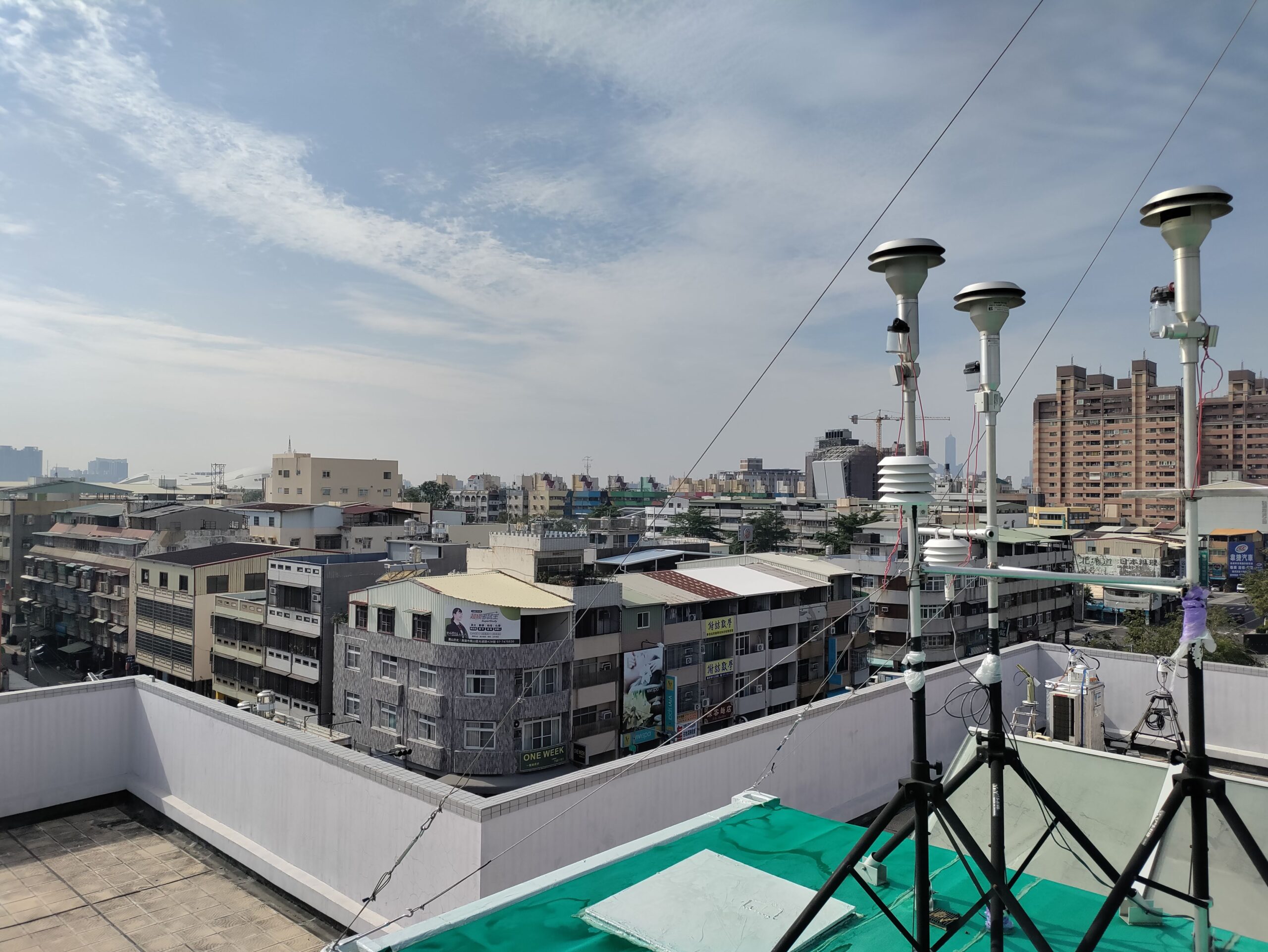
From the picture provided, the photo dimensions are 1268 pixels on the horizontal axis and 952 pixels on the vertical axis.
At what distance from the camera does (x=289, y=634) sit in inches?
1029

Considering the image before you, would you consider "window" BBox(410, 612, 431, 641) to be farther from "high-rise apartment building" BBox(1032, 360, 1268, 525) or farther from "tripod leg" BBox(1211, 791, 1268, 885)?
"high-rise apartment building" BBox(1032, 360, 1268, 525)

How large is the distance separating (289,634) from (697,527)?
48.6 meters

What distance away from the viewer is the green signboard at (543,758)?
65.8 feet

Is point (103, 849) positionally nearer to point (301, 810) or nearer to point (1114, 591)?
point (301, 810)

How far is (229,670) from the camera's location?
2836 cm

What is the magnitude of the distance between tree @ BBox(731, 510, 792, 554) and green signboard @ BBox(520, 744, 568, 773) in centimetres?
4590

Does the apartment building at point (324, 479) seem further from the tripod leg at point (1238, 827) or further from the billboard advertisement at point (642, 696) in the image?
the tripod leg at point (1238, 827)

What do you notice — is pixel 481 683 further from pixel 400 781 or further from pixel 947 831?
pixel 947 831

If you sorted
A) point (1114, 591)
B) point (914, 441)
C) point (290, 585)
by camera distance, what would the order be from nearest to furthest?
1. point (914, 441)
2. point (290, 585)
3. point (1114, 591)

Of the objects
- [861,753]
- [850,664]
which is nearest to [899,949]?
[861,753]

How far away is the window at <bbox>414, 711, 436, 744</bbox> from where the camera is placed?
793 inches

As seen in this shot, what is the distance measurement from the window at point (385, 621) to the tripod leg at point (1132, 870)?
20425mm

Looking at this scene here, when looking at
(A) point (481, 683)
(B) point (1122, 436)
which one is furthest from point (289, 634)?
(B) point (1122, 436)

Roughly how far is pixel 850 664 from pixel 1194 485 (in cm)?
2921
